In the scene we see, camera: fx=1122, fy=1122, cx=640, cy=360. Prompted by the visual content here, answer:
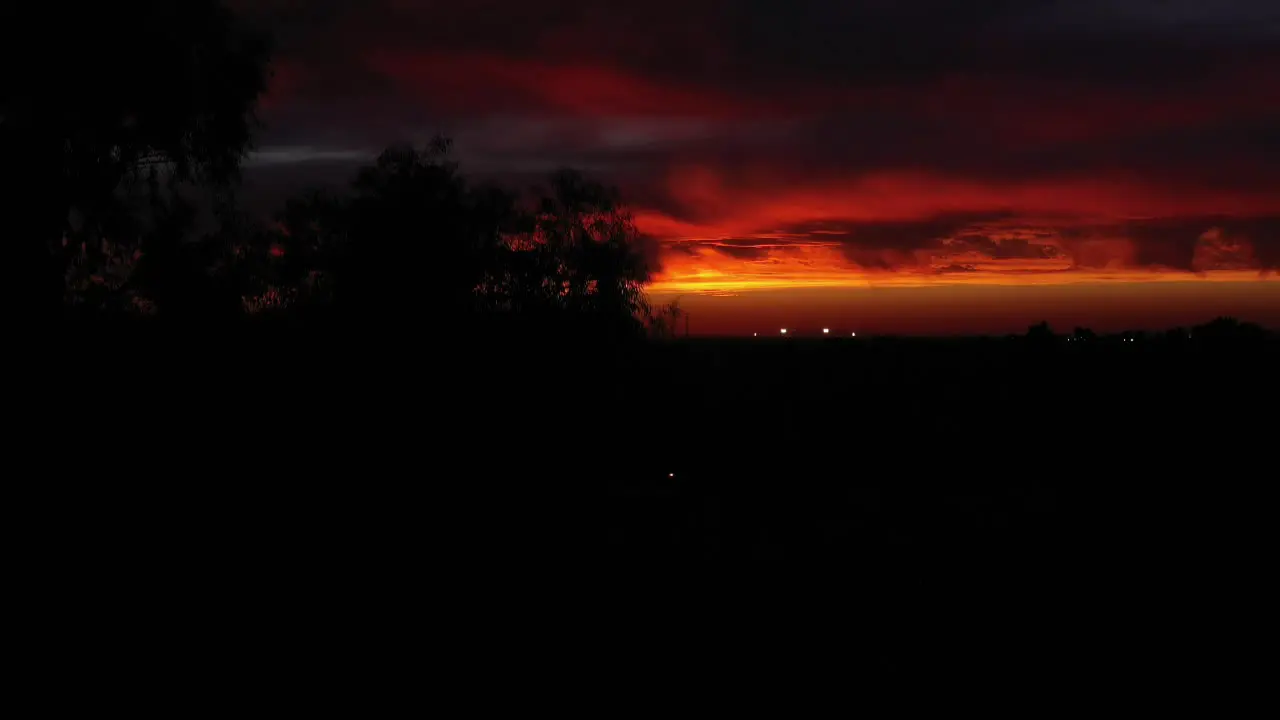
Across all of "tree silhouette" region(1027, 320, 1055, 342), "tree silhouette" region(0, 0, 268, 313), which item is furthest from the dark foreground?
"tree silhouette" region(1027, 320, 1055, 342)

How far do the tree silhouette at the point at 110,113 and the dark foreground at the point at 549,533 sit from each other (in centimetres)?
368

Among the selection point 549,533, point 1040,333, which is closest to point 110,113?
point 549,533

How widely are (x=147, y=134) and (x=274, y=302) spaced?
7291 mm

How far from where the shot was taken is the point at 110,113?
18.5m

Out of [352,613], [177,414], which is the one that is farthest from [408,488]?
[352,613]

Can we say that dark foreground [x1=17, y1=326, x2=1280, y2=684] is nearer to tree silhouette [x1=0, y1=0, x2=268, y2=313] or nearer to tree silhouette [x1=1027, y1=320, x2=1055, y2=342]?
tree silhouette [x1=0, y1=0, x2=268, y2=313]

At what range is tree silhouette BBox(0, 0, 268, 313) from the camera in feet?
57.3

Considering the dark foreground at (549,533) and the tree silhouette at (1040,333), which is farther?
the tree silhouette at (1040,333)

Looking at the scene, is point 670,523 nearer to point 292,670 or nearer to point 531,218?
point 292,670

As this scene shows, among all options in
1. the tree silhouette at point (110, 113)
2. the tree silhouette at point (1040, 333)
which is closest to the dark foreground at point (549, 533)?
the tree silhouette at point (110, 113)

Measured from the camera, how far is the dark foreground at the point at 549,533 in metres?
11.6

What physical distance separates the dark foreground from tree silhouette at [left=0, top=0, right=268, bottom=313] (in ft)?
12.1

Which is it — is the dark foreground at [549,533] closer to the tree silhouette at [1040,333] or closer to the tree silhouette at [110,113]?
the tree silhouette at [110,113]

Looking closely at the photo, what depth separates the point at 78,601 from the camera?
1139 cm
